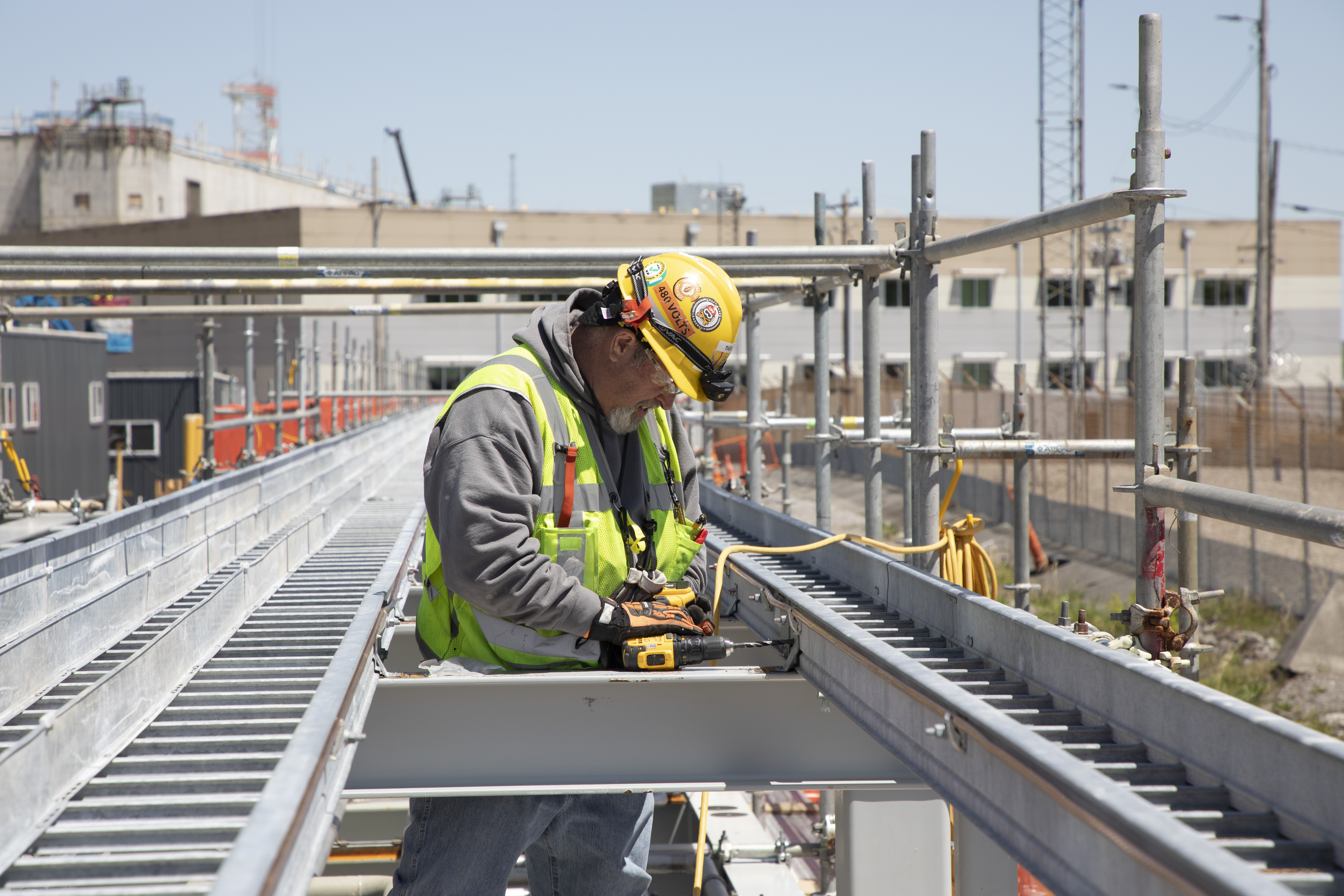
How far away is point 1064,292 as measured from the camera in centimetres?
4384

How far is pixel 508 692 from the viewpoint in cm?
326

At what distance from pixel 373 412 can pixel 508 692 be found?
30721 mm

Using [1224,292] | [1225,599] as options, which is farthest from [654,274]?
[1224,292]

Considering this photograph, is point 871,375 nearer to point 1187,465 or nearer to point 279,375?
point 1187,465

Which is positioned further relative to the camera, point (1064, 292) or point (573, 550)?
point (1064, 292)

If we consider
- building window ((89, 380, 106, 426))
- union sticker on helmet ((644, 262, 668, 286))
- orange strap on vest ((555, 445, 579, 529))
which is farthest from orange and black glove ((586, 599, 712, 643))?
building window ((89, 380, 106, 426))

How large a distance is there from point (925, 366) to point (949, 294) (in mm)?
40616

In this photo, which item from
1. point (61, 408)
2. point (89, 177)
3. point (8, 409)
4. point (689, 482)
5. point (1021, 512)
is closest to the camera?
point (689, 482)

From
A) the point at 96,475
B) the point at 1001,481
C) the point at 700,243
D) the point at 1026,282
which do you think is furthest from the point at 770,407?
the point at 96,475

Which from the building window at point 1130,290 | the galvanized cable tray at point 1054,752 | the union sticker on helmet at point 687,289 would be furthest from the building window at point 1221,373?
the union sticker on helmet at point 687,289

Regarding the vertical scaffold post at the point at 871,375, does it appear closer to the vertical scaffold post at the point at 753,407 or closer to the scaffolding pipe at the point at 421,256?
the scaffolding pipe at the point at 421,256

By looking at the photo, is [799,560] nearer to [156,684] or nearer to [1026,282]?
[156,684]

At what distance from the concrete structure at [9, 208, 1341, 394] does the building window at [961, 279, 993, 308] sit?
5 cm

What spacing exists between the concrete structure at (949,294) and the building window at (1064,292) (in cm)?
21
